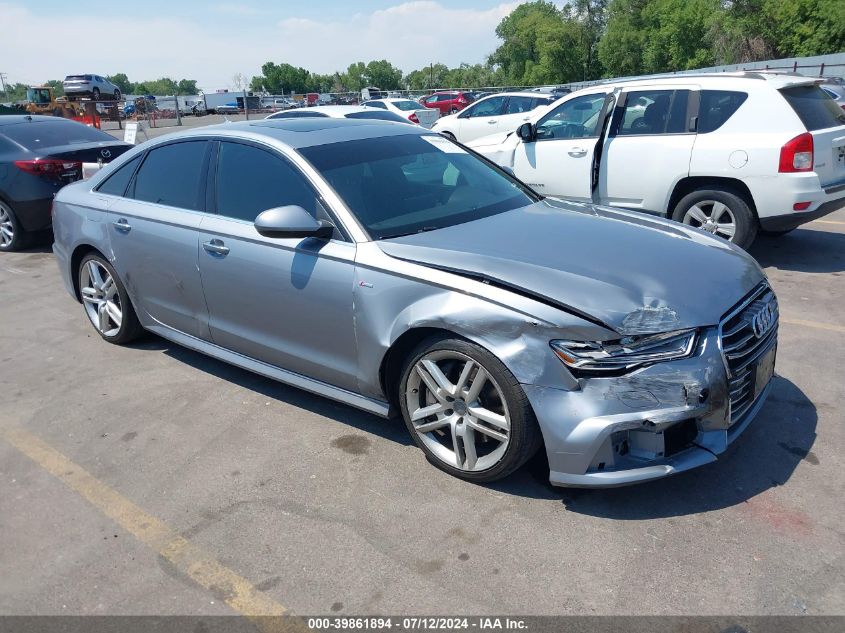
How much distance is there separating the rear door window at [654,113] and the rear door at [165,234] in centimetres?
466

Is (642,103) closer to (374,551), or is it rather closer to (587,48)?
(374,551)

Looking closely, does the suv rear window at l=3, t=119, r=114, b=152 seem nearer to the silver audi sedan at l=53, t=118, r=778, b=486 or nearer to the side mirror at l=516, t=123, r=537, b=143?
the silver audi sedan at l=53, t=118, r=778, b=486

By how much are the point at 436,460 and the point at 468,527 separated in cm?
48

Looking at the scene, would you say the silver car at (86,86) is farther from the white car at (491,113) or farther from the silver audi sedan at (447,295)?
the silver audi sedan at (447,295)

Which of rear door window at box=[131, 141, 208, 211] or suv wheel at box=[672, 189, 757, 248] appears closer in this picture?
rear door window at box=[131, 141, 208, 211]

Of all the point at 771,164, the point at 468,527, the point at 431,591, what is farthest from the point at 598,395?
the point at 771,164

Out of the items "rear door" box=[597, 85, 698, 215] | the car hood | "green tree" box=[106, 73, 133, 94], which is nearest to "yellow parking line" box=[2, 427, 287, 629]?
the car hood

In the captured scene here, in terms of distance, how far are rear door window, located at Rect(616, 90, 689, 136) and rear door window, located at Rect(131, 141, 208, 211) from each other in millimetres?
4650

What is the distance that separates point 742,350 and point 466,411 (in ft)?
4.19

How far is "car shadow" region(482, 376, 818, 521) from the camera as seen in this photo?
3.13 m

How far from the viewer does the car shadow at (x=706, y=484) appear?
3.13 m

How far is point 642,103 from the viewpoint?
7.31 metres

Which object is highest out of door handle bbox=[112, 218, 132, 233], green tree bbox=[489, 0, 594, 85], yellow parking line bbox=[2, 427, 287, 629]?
green tree bbox=[489, 0, 594, 85]

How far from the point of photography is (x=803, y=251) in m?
7.35
